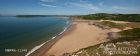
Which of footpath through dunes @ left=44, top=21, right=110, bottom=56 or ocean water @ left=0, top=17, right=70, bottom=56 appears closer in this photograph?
ocean water @ left=0, top=17, right=70, bottom=56

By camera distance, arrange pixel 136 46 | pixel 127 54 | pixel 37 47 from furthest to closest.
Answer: pixel 37 47 → pixel 136 46 → pixel 127 54

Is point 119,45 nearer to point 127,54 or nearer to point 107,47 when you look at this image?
point 107,47

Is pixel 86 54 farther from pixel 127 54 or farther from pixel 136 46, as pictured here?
pixel 136 46

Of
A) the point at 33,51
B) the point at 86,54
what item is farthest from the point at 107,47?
the point at 33,51

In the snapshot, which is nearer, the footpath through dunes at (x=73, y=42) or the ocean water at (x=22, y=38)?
the ocean water at (x=22, y=38)

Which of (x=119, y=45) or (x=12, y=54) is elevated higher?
(x=119, y=45)

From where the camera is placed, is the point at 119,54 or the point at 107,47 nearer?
the point at 119,54

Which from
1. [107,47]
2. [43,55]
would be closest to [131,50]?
Answer: [107,47]

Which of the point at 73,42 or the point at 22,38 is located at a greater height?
the point at 22,38

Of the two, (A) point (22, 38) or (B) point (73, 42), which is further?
(A) point (22, 38)

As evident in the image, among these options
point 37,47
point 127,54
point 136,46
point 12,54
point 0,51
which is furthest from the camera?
point 37,47
